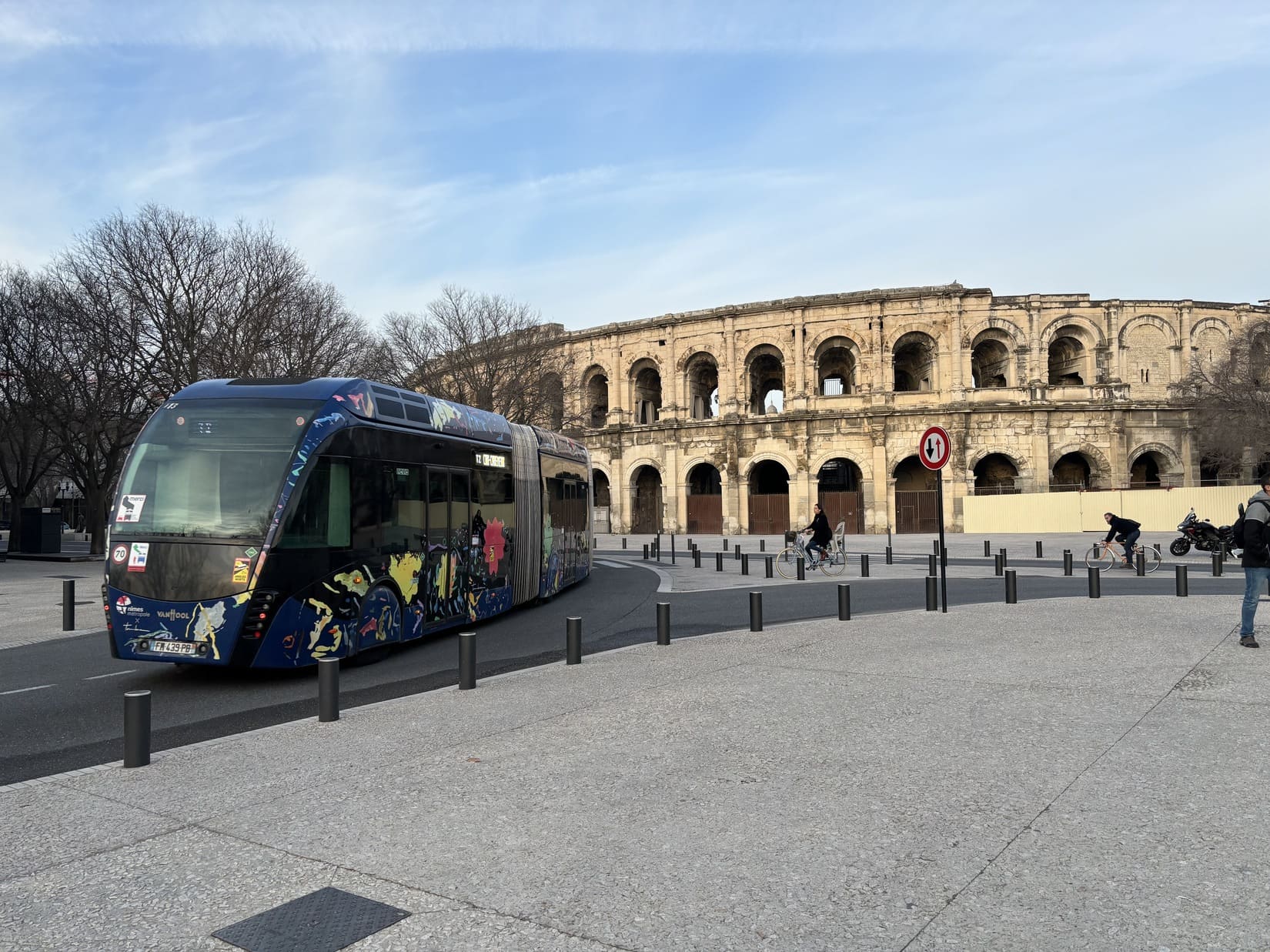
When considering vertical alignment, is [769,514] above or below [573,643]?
above

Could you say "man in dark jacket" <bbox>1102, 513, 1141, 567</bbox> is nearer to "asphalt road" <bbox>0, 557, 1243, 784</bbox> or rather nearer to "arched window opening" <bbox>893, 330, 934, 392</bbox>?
"asphalt road" <bbox>0, 557, 1243, 784</bbox>

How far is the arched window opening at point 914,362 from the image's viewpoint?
1882 inches

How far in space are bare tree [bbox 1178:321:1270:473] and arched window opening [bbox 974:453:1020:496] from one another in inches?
349

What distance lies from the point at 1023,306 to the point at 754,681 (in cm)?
4390

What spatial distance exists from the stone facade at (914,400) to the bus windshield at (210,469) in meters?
37.0

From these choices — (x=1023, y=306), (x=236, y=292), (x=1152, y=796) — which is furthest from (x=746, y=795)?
(x=1023, y=306)

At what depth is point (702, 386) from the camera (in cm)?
5512

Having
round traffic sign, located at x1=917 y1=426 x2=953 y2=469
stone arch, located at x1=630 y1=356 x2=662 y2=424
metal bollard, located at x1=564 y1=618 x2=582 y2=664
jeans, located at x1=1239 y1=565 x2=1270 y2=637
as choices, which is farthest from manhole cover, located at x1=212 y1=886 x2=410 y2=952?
stone arch, located at x1=630 y1=356 x2=662 y2=424

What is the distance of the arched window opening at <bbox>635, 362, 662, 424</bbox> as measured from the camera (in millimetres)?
54344

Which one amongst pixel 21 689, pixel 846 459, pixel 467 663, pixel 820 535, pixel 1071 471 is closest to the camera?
pixel 467 663

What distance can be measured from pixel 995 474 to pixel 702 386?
17453 millimetres

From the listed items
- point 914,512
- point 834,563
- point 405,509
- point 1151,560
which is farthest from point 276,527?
point 914,512

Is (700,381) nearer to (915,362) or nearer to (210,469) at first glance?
(915,362)

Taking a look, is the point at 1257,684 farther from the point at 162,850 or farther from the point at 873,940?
the point at 162,850
